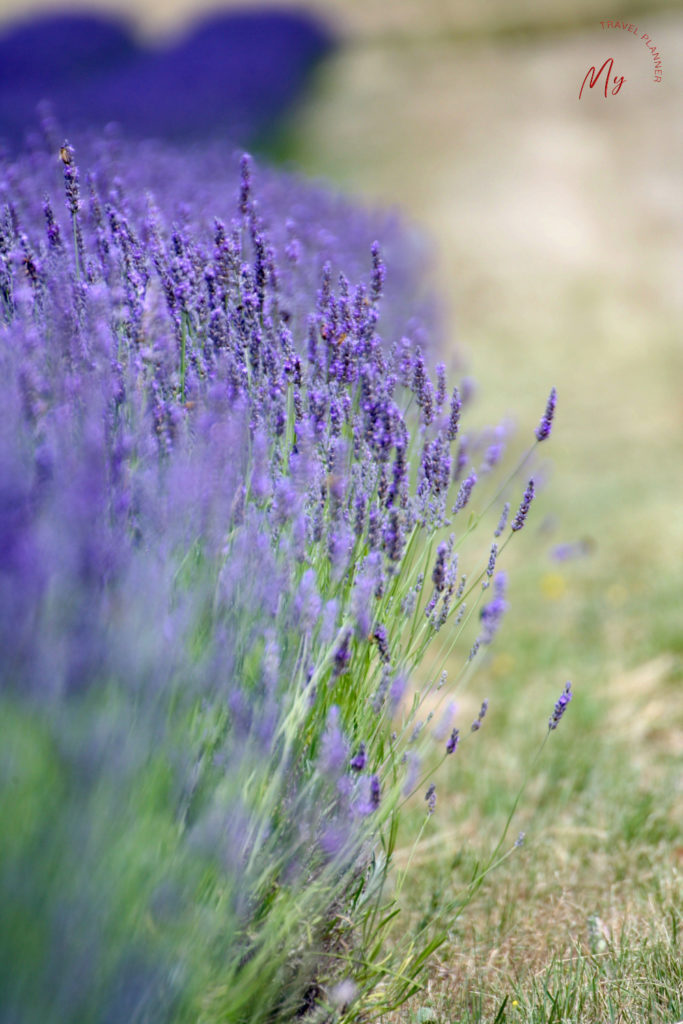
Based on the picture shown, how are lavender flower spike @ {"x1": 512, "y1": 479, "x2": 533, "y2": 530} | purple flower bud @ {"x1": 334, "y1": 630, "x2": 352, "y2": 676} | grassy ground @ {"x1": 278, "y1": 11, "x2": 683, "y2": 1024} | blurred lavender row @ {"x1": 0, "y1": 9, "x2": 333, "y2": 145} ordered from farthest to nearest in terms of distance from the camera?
blurred lavender row @ {"x1": 0, "y1": 9, "x2": 333, "y2": 145}, grassy ground @ {"x1": 278, "y1": 11, "x2": 683, "y2": 1024}, lavender flower spike @ {"x1": 512, "y1": 479, "x2": 533, "y2": 530}, purple flower bud @ {"x1": 334, "y1": 630, "x2": 352, "y2": 676}

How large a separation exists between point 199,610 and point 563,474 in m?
5.45

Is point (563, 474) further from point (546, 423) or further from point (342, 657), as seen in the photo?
point (342, 657)

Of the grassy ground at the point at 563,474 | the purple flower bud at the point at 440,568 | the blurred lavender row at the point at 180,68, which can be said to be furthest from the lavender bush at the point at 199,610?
the blurred lavender row at the point at 180,68

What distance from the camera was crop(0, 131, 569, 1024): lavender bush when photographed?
990mm

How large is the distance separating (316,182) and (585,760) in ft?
7.73

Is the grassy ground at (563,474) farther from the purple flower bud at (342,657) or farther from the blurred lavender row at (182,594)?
the purple flower bud at (342,657)

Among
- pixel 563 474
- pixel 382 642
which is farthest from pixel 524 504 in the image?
pixel 563 474

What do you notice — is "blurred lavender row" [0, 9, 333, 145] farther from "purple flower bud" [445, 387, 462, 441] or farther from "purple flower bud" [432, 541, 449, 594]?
"purple flower bud" [432, 541, 449, 594]

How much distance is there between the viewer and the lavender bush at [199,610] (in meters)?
0.99

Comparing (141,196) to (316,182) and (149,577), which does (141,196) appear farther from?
(316,182)

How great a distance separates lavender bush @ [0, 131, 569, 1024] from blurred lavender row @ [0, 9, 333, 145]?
4601 millimetres

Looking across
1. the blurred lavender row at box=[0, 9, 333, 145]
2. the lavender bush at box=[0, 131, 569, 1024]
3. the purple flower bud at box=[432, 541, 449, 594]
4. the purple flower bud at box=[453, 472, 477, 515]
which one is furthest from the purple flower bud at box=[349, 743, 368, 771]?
the blurred lavender row at box=[0, 9, 333, 145]

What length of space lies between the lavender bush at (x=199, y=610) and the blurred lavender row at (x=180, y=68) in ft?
15.1

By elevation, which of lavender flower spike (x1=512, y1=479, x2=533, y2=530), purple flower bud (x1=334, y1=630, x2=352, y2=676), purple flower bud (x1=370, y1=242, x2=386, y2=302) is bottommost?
purple flower bud (x1=334, y1=630, x2=352, y2=676)
